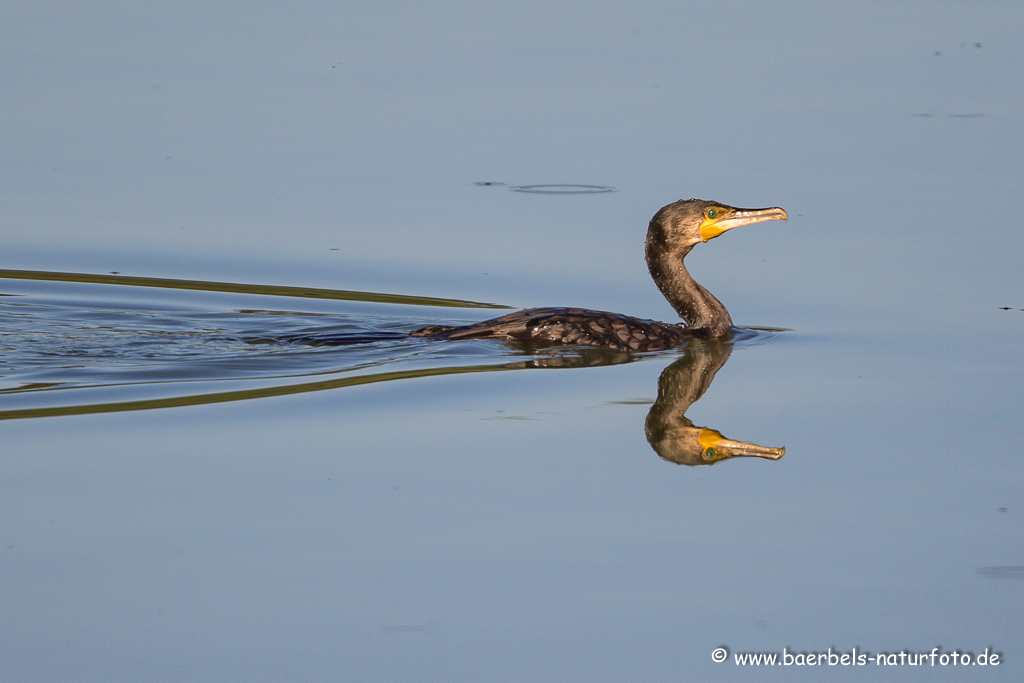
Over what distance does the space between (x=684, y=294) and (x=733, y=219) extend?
631 millimetres

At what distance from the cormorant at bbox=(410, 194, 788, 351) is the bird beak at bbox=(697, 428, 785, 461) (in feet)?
5.96

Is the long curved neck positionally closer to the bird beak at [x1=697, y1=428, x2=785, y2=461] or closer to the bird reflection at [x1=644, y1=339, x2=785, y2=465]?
the bird reflection at [x1=644, y1=339, x2=785, y2=465]

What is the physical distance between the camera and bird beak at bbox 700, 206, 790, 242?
36.2 ft

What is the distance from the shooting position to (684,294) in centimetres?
1155

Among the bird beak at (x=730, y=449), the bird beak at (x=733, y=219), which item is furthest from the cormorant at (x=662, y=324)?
the bird beak at (x=730, y=449)

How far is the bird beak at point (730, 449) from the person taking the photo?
8.70 meters

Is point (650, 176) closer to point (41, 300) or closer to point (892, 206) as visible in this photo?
point (892, 206)

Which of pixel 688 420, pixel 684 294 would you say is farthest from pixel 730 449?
pixel 684 294

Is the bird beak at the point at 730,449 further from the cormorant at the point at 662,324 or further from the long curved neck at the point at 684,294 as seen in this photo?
the long curved neck at the point at 684,294

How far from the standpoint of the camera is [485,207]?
45.2 ft

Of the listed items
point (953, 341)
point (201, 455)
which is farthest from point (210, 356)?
point (953, 341)

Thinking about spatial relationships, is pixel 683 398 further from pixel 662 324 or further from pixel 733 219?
pixel 733 219

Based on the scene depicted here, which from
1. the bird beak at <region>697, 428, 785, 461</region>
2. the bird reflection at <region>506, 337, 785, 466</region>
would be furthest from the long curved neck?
the bird beak at <region>697, 428, 785, 461</region>

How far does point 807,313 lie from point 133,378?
15.7ft
